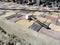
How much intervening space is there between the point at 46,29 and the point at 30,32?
31 cm

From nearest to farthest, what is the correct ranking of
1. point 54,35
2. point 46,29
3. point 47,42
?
1. point 47,42
2. point 54,35
3. point 46,29

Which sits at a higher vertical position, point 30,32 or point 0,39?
point 30,32

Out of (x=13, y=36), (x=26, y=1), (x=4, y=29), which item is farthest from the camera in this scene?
(x=26, y=1)

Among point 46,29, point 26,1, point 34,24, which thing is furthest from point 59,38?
point 26,1

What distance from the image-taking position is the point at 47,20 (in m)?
3.19

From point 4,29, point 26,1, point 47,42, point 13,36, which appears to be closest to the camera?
point 47,42

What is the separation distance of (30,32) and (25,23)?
506mm

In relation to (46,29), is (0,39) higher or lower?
lower

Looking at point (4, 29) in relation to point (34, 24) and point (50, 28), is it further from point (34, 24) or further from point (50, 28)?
point (50, 28)

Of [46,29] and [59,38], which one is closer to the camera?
[59,38]

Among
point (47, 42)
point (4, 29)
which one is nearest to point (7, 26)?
point (4, 29)

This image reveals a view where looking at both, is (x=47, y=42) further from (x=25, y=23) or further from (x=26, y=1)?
(x=26, y=1)

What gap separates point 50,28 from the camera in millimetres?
2742

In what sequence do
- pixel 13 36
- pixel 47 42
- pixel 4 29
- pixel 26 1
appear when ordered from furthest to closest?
pixel 26 1, pixel 4 29, pixel 13 36, pixel 47 42
